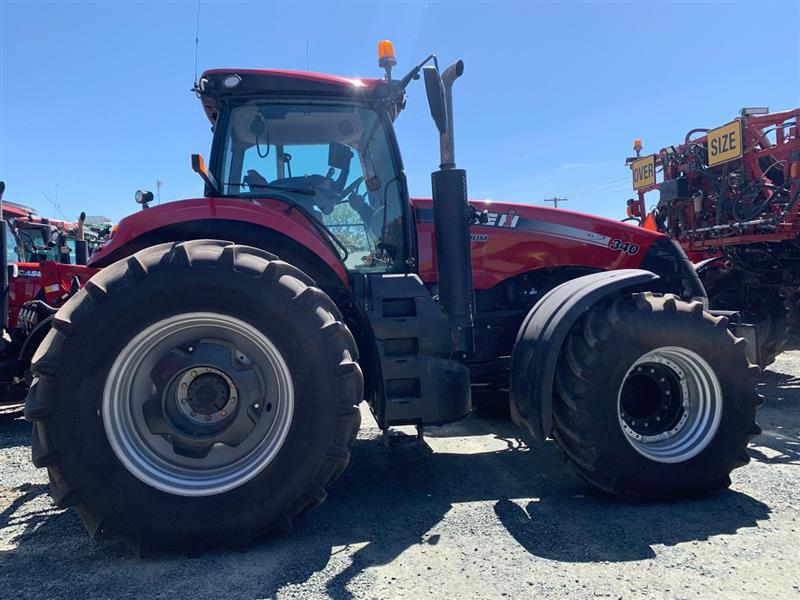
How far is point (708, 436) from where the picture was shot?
325 cm

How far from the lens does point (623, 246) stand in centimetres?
429

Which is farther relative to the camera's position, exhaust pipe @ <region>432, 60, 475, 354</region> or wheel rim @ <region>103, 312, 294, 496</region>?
exhaust pipe @ <region>432, 60, 475, 354</region>

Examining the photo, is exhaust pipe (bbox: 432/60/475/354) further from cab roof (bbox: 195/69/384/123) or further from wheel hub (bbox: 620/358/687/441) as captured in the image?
wheel hub (bbox: 620/358/687/441)

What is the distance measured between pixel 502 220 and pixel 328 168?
1336 mm

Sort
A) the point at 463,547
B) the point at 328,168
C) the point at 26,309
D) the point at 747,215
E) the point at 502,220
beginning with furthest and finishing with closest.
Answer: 1. the point at 747,215
2. the point at 26,309
3. the point at 502,220
4. the point at 328,168
5. the point at 463,547

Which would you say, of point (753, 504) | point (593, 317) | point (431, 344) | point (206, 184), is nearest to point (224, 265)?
point (206, 184)

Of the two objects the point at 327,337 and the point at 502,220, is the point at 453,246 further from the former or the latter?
the point at 327,337

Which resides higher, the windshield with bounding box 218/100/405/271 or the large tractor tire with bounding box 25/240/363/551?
the windshield with bounding box 218/100/405/271

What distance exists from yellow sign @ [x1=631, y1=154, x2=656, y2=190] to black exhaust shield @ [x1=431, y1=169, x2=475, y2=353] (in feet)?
21.0

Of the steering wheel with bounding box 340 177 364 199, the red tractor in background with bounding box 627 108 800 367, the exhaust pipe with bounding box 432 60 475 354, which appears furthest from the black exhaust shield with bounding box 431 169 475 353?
the red tractor in background with bounding box 627 108 800 367

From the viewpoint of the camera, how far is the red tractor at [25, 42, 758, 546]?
2562 millimetres

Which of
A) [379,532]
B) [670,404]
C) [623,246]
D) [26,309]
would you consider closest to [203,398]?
[379,532]

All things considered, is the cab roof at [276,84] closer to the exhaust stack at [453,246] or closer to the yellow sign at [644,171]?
the exhaust stack at [453,246]

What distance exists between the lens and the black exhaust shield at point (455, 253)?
332 centimetres
